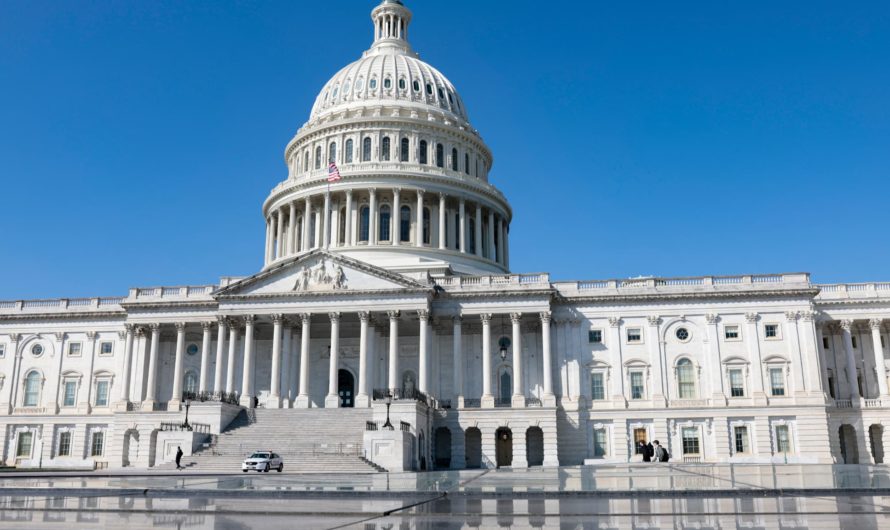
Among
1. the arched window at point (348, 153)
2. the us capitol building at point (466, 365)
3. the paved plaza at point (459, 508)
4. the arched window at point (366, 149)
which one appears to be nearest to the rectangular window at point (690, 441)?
the us capitol building at point (466, 365)

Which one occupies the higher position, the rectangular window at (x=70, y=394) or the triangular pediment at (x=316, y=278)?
the triangular pediment at (x=316, y=278)

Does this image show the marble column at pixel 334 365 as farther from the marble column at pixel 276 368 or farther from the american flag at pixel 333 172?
the american flag at pixel 333 172

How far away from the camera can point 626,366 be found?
207ft

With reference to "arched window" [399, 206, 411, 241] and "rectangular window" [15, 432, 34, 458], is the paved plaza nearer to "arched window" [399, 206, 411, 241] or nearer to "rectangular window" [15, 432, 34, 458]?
"rectangular window" [15, 432, 34, 458]

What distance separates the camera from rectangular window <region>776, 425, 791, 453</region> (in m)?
59.9

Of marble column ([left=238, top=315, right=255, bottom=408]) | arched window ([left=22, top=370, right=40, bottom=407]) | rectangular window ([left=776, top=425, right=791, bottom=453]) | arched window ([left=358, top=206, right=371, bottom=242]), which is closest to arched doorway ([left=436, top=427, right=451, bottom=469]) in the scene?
marble column ([left=238, top=315, right=255, bottom=408])

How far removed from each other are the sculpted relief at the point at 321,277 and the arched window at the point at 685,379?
26.7 m

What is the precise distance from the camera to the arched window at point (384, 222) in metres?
79.1

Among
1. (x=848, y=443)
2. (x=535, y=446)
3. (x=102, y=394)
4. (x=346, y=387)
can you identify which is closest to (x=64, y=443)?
(x=102, y=394)

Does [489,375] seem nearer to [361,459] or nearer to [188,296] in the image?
[361,459]

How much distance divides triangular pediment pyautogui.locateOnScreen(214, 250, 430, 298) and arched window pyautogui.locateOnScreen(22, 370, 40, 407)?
21.1 metres

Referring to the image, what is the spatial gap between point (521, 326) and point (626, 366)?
8.68m

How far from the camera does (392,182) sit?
79.1 meters

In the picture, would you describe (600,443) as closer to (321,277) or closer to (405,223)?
(321,277)
